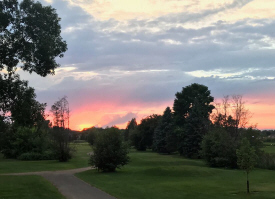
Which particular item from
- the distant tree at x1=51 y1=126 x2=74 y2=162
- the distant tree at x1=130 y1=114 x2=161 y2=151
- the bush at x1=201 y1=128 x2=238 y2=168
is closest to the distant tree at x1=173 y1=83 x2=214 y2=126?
the distant tree at x1=130 y1=114 x2=161 y2=151

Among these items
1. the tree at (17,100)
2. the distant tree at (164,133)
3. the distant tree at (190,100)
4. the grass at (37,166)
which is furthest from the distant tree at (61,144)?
the tree at (17,100)

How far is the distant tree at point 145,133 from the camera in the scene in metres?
83.8

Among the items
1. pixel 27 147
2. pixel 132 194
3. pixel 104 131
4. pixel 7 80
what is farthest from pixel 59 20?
pixel 27 147

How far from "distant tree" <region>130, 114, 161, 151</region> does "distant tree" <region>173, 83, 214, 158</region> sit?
15897 millimetres

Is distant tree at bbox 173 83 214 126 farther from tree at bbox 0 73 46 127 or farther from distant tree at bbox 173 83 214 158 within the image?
tree at bbox 0 73 46 127

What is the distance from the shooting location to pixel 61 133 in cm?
4741

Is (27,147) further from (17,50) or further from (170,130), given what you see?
(17,50)

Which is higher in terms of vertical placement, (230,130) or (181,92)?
(181,92)

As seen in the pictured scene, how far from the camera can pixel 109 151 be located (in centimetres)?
3152

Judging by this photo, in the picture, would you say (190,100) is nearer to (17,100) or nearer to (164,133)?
(164,133)

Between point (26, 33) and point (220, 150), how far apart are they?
96.4 ft

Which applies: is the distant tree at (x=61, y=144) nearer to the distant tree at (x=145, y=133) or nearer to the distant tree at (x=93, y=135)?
the distant tree at (x=93, y=135)

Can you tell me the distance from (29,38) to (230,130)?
40.6 m

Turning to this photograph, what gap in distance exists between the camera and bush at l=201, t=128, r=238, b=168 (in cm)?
3822
